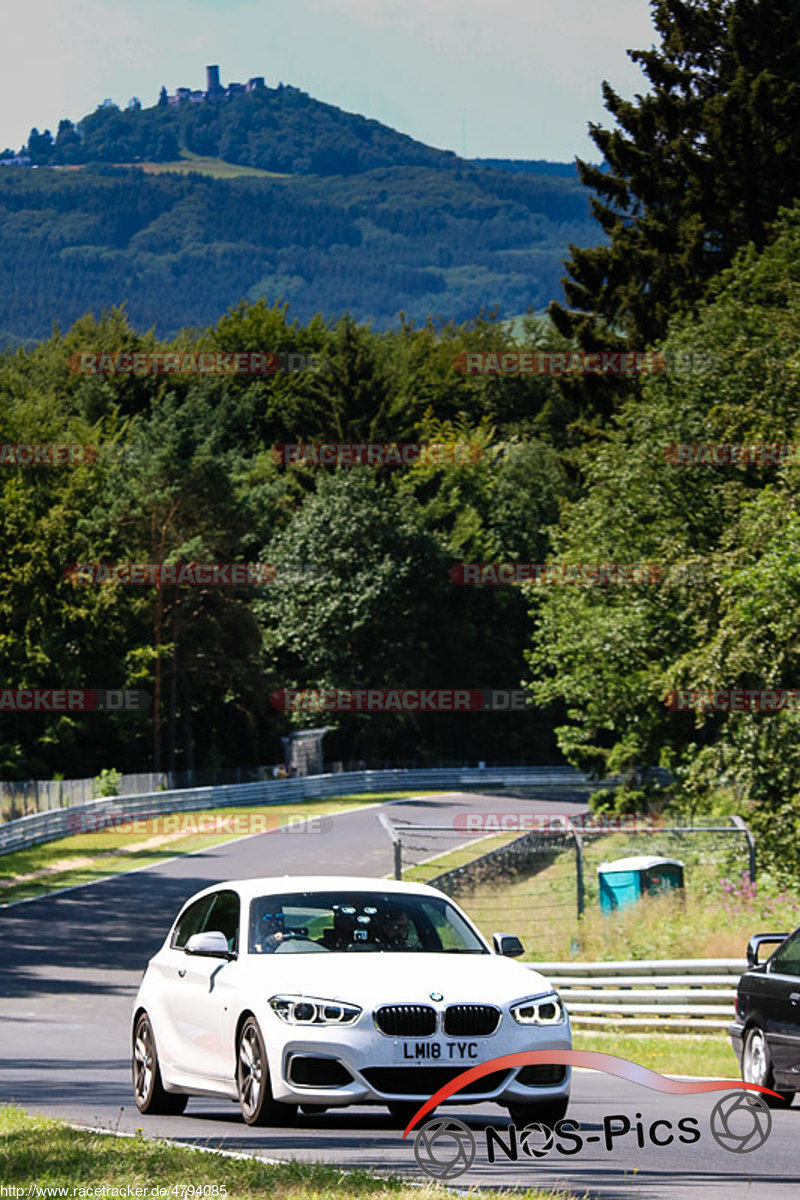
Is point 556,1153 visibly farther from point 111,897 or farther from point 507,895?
point 111,897

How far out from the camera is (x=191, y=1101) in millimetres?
13727

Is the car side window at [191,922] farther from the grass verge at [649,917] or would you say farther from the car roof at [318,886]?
the grass verge at [649,917]

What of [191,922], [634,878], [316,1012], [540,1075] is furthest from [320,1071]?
[634,878]

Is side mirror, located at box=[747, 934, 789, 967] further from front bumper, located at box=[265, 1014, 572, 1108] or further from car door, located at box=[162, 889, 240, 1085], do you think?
car door, located at box=[162, 889, 240, 1085]

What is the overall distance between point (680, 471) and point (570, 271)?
13.2m

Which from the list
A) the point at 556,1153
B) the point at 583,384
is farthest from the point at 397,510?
the point at 556,1153

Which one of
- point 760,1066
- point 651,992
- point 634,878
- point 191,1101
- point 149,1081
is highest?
point 149,1081

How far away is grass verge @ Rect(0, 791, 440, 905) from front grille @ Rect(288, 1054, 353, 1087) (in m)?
29.2

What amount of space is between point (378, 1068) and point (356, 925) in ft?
4.70

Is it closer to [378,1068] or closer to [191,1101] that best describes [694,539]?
[191,1101]

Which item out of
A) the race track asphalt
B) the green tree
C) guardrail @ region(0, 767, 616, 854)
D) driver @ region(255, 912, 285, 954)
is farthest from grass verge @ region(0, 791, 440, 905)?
driver @ region(255, 912, 285, 954)

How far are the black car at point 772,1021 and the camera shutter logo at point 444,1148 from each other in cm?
278

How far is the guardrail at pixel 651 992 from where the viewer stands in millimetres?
20234

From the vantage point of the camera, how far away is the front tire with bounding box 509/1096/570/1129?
1038 centimetres
